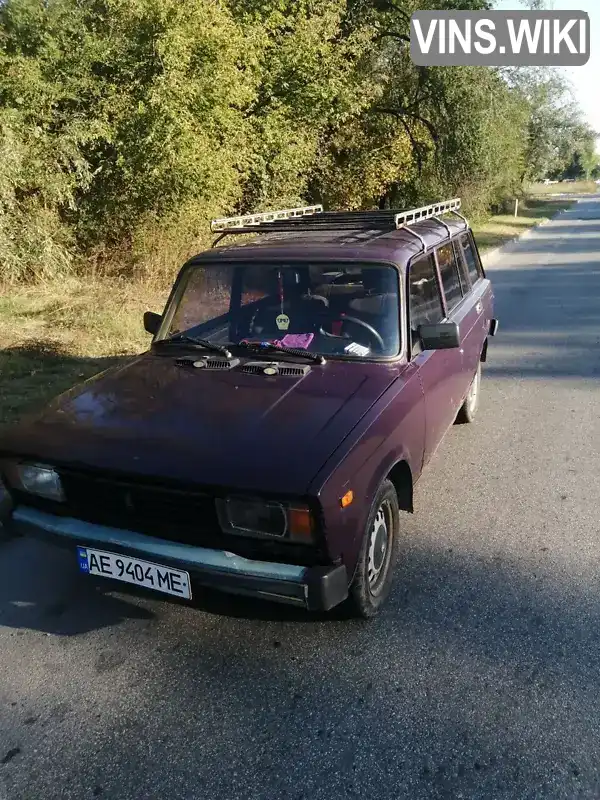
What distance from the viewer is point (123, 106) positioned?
930cm

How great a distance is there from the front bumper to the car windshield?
1.37 meters

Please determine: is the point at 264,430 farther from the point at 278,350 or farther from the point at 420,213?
the point at 420,213

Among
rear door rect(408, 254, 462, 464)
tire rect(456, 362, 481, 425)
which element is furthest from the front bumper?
tire rect(456, 362, 481, 425)

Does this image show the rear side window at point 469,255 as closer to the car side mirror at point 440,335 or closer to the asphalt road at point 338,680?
the car side mirror at point 440,335

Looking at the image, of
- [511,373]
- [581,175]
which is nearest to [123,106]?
[511,373]

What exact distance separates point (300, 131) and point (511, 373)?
26.3 feet

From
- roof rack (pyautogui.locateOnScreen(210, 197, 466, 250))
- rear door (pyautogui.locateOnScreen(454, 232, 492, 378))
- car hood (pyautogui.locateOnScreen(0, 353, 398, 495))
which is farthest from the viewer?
rear door (pyautogui.locateOnScreen(454, 232, 492, 378))

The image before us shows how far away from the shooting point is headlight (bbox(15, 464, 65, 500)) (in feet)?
9.81

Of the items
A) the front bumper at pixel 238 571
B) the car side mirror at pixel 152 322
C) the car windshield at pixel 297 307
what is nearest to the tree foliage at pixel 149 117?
the car side mirror at pixel 152 322

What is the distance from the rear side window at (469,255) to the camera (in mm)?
5641

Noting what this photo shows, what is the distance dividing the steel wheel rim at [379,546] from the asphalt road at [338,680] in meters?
0.19

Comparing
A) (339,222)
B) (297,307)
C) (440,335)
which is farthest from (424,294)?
(339,222)

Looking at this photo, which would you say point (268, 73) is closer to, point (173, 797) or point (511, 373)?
point (511, 373)

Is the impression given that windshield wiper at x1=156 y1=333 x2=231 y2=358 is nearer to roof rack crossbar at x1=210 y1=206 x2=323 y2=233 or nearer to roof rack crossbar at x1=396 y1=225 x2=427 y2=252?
roof rack crossbar at x1=210 y1=206 x2=323 y2=233
